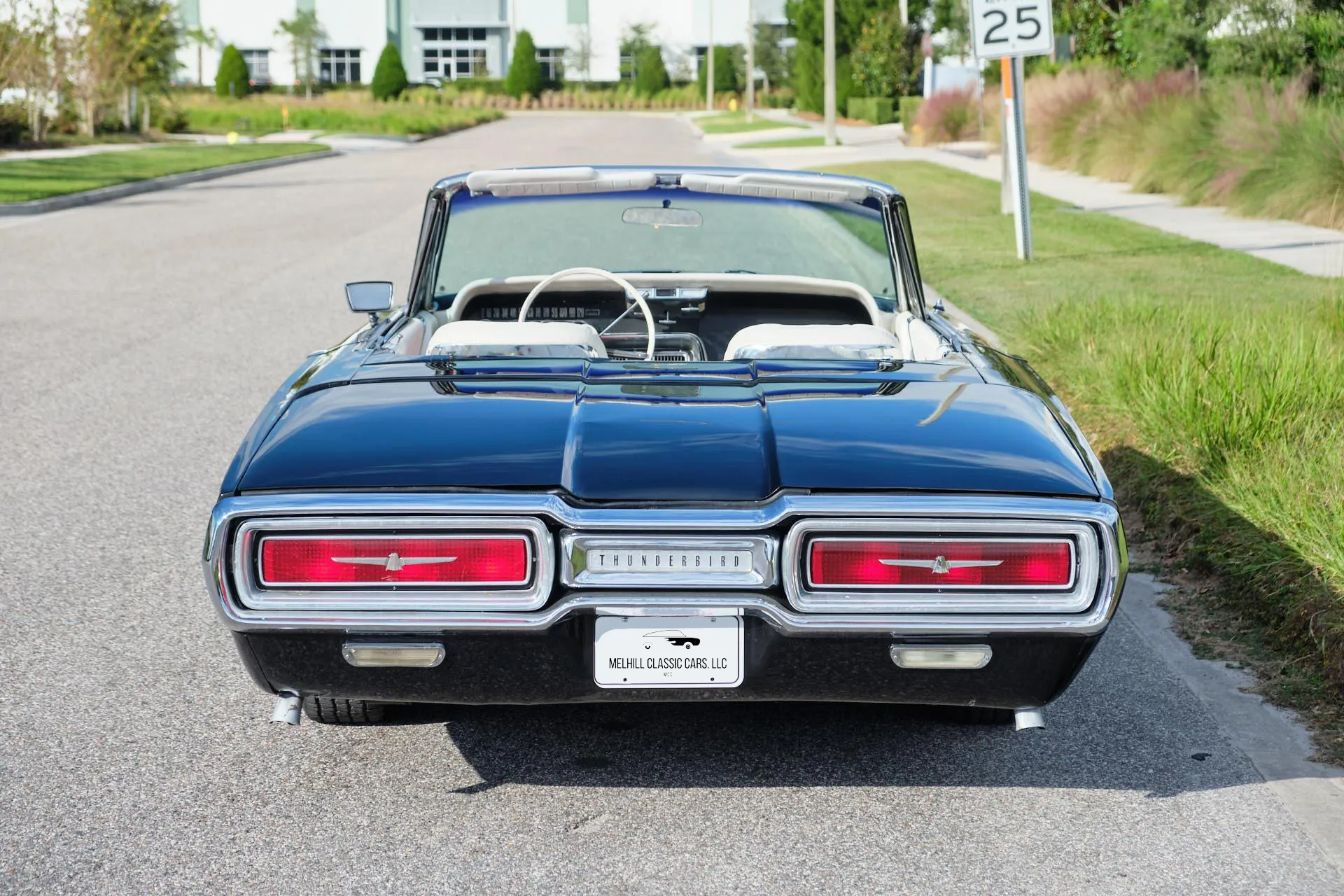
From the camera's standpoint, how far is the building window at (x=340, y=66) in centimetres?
9725

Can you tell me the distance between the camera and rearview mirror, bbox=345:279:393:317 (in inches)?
187

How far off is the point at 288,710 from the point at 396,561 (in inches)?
19.1

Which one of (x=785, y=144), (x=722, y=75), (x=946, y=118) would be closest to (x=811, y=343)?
(x=946, y=118)

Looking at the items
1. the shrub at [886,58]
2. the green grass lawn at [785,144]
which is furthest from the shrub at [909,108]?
the shrub at [886,58]

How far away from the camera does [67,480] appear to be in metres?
6.50

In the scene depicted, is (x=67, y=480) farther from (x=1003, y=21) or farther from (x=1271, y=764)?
(x=1003, y=21)

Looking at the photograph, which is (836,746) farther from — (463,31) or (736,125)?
(463,31)

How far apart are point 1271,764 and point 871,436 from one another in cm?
139

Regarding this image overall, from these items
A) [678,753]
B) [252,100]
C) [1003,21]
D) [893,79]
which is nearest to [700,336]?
[678,753]

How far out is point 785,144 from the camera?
39.4 meters

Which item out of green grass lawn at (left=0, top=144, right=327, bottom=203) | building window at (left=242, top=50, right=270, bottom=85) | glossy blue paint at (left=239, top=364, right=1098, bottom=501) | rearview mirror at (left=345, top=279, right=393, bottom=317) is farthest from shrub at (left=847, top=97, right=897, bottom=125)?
building window at (left=242, top=50, right=270, bottom=85)

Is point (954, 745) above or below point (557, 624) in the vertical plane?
below

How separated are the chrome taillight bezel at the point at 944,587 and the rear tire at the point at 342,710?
1258 millimetres

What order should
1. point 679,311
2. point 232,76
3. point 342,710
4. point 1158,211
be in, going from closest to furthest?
point 342,710
point 679,311
point 1158,211
point 232,76
